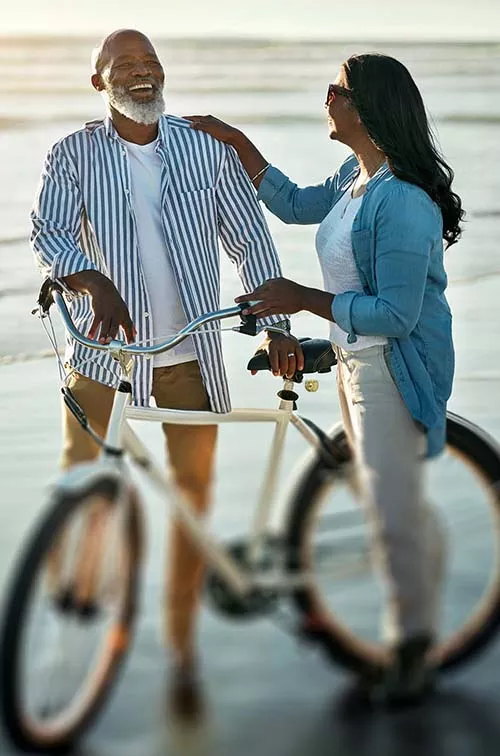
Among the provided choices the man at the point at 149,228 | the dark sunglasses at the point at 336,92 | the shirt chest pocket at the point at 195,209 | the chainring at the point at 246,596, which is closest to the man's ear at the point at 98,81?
the man at the point at 149,228

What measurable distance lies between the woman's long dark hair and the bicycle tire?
1.23 m

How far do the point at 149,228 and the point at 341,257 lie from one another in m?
0.71

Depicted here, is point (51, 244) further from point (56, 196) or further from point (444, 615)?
point (444, 615)

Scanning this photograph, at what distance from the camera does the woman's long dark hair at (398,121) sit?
14.0ft

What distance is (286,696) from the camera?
4.01m

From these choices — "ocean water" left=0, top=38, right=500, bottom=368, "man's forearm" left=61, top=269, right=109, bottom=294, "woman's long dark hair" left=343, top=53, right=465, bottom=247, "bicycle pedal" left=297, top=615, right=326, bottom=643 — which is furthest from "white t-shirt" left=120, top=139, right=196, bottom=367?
"ocean water" left=0, top=38, right=500, bottom=368

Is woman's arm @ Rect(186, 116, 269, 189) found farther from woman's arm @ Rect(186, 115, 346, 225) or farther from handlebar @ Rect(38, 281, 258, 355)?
handlebar @ Rect(38, 281, 258, 355)

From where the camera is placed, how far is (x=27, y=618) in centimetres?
330

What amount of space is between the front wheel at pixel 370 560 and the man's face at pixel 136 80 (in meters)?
1.06

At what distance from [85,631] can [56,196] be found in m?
1.61

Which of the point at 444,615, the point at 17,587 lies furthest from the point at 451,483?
the point at 17,587

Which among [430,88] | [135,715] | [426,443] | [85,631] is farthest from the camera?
[430,88]

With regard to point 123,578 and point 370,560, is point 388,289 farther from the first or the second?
point 123,578

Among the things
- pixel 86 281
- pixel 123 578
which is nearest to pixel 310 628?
pixel 123 578
